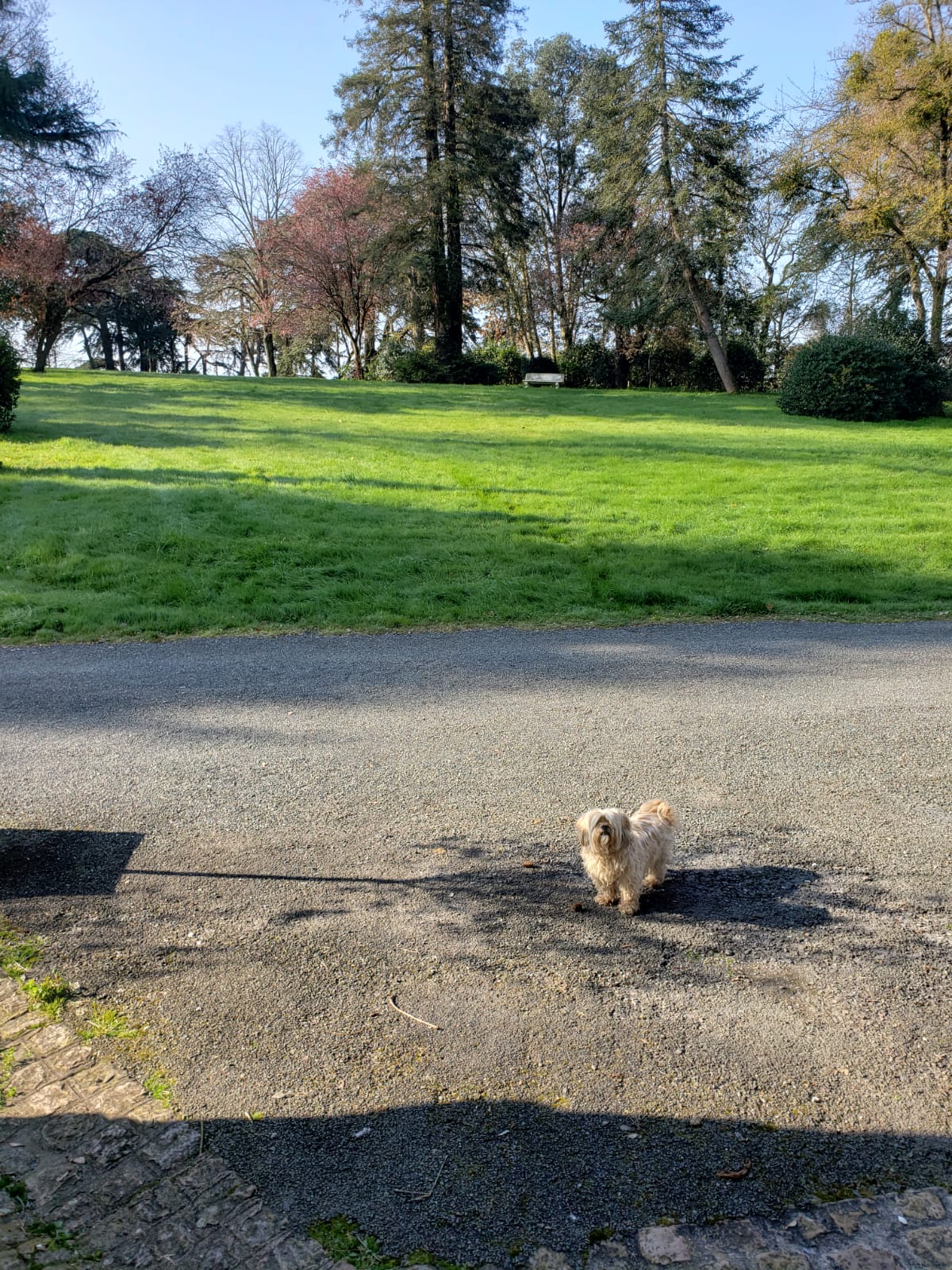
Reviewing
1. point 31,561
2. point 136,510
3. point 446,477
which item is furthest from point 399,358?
point 31,561

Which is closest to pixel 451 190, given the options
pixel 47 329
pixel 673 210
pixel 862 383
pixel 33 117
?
pixel 673 210

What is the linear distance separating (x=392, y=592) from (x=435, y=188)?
23.6 m

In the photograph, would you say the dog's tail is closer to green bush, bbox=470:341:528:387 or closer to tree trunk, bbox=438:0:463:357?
tree trunk, bbox=438:0:463:357

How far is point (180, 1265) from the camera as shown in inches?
85.0

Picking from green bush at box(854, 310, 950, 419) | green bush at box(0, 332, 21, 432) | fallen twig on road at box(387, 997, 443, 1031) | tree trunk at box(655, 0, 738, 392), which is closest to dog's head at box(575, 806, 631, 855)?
fallen twig on road at box(387, 997, 443, 1031)

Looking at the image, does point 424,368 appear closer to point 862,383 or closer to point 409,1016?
point 862,383

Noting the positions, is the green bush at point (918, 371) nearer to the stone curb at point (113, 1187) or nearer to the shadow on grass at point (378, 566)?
the shadow on grass at point (378, 566)

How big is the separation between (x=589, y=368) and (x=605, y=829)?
31194 mm

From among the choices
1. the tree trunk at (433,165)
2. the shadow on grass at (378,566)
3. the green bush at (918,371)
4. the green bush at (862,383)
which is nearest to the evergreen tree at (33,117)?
the shadow on grass at (378,566)

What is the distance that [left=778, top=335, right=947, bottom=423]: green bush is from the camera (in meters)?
21.8

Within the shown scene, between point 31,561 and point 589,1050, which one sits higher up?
point 31,561

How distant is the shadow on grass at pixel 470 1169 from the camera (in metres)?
2.29

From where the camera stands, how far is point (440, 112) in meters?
29.0

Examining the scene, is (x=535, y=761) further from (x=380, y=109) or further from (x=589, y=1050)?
(x=380, y=109)
